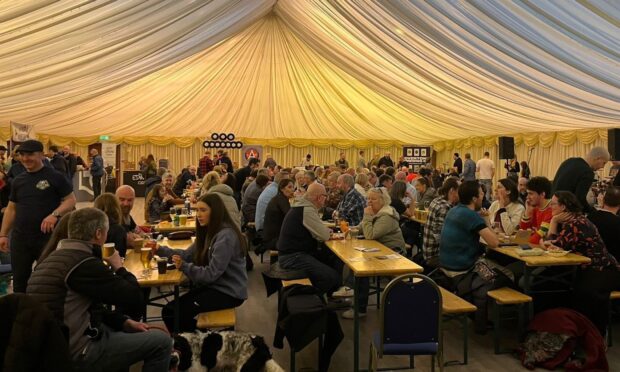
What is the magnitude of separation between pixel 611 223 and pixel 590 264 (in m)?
0.55

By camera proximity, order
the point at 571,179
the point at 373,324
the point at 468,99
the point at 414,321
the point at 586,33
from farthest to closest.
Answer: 1. the point at 468,99
2. the point at 571,179
3. the point at 373,324
4. the point at 586,33
5. the point at 414,321

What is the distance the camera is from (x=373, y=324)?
15.0ft

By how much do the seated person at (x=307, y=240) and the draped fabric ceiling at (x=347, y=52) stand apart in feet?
6.55

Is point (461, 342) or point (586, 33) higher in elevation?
point (586, 33)

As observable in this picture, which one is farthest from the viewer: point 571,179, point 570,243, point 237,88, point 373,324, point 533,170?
point 533,170

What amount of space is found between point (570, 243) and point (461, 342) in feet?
4.20

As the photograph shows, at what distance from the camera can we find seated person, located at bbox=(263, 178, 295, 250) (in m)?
5.65

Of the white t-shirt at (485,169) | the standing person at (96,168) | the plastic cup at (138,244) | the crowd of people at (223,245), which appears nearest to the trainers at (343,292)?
the crowd of people at (223,245)

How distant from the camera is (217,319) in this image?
329 cm

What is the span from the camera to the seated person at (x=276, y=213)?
565 cm

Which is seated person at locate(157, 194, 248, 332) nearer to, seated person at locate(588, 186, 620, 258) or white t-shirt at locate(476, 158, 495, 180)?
seated person at locate(588, 186, 620, 258)

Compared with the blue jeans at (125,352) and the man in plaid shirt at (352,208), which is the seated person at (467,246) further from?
the blue jeans at (125,352)

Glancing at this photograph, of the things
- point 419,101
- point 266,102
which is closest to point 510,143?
point 419,101

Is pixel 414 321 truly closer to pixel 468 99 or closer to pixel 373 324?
pixel 373 324
